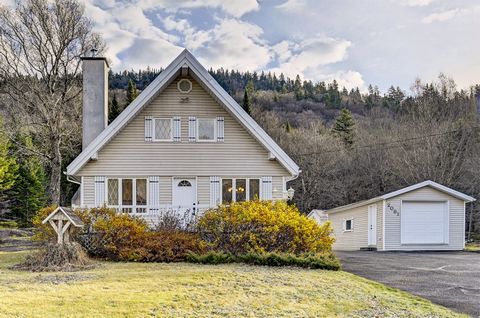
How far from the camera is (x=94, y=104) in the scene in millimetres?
19016

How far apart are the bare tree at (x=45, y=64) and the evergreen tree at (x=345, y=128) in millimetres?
29448

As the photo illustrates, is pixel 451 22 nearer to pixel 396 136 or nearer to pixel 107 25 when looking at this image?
pixel 107 25

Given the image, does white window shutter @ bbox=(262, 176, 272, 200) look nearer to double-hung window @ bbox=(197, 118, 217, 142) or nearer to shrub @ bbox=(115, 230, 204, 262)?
double-hung window @ bbox=(197, 118, 217, 142)

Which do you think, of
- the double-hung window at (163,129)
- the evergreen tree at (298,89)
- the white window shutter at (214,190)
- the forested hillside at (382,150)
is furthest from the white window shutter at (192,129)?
the evergreen tree at (298,89)

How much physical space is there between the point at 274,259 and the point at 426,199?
1311 cm

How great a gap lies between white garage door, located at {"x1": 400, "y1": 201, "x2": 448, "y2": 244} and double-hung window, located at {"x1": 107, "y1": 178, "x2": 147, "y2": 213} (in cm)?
1259

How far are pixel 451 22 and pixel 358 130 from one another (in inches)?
1057

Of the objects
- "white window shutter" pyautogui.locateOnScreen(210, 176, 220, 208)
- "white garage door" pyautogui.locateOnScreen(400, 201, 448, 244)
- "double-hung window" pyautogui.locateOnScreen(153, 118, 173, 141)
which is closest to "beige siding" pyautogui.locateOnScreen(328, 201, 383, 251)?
"white garage door" pyautogui.locateOnScreen(400, 201, 448, 244)

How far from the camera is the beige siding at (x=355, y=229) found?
22.5 m

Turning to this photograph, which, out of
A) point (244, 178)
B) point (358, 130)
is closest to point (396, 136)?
point (358, 130)

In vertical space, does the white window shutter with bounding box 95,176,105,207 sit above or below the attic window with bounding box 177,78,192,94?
below

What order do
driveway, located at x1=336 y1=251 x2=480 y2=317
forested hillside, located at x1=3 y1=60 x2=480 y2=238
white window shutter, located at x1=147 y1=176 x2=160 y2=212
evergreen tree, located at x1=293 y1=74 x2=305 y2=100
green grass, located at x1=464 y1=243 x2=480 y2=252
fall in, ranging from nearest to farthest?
driveway, located at x1=336 y1=251 x2=480 y2=317, white window shutter, located at x1=147 y1=176 x2=160 y2=212, green grass, located at x1=464 y1=243 x2=480 y2=252, forested hillside, located at x1=3 y1=60 x2=480 y2=238, evergreen tree, located at x1=293 y1=74 x2=305 y2=100

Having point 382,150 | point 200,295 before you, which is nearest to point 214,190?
point 200,295

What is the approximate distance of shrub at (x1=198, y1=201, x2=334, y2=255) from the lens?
1279 cm
